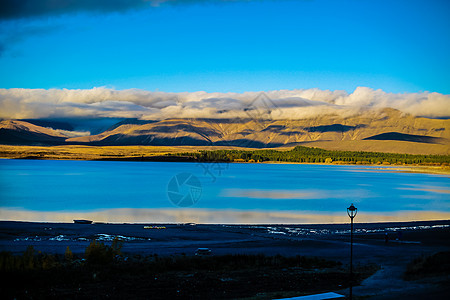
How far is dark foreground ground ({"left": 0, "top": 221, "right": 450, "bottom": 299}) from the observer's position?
12.1 meters

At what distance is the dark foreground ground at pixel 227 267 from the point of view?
39.5ft

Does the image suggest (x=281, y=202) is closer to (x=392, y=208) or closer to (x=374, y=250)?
(x=392, y=208)

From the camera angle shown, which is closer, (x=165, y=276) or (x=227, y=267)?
(x=165, y=276)

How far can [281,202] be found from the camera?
170 ft

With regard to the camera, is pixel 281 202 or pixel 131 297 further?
pixel 281 202

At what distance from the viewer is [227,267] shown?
15.7 meters

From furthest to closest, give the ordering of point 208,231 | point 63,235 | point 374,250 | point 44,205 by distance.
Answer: point 44,205 → point 208,231 → point 63,235 → point 374,250

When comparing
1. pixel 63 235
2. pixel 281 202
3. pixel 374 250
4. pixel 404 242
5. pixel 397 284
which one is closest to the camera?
pixel 397 284

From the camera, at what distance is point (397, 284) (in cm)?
1252

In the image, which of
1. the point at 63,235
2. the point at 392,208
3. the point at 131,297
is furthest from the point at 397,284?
the point at 392,208

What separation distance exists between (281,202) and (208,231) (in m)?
25.3

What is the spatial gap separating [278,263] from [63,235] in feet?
44.6

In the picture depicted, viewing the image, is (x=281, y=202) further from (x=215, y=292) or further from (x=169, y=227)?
(x=215, y=292)

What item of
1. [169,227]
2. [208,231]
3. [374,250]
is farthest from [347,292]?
[169,227]
